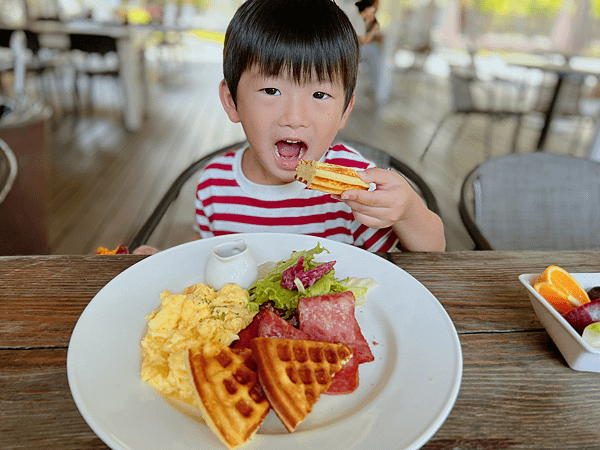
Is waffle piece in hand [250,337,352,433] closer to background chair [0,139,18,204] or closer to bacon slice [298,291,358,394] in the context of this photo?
bacon slice [298,291,358,394]

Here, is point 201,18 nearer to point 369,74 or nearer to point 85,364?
point 369,74

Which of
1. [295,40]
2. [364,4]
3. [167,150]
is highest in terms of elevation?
[364,4]

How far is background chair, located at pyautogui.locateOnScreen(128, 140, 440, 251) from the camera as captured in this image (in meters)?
1.22

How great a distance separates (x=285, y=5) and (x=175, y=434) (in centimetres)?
102

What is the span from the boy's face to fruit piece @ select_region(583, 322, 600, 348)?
2.44 ft

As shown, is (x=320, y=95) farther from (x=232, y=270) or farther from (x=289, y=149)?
(x=232, y=270)

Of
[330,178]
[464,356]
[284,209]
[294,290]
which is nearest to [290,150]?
[284,209]

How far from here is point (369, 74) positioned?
807 centimetres

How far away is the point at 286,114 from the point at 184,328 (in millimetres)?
599

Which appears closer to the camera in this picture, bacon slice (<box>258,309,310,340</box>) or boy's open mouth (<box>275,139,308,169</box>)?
bacon slice (<box>258,309,310,340</box>)

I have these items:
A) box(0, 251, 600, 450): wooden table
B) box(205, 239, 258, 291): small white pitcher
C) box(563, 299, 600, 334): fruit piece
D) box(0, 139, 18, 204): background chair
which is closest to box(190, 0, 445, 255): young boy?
box(0, 251, 600, 450): wooden table

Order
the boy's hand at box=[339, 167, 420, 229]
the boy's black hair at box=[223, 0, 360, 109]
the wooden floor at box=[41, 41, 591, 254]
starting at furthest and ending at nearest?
1. the wooden floor at box=[41, 41, 591, 254]
2. the boy's black hair at box=[223, 0, 360, 109]
3. the boy's hand at box=[339, 167, 420, 229]

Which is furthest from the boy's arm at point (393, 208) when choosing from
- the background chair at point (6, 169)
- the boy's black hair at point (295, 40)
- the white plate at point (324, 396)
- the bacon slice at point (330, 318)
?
the background chair at point (6, 169)

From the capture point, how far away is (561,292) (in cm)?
80
